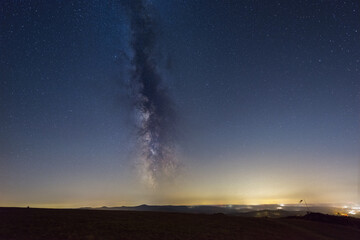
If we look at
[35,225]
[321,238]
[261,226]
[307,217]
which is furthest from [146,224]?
[307,217]

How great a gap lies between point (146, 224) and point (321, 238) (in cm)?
2072

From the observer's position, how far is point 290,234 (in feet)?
98.7

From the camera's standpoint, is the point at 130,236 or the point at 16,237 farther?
the point at 130,236

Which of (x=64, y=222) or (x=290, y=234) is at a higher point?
(x=64, y=222)

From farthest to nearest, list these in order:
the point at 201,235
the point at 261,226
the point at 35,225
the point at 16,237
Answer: the point at 261,226 < the point at 201,235 < the point at 35,225 < the point at 16,237

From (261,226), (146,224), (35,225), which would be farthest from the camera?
(261,226)

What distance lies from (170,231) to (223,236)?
5.26m

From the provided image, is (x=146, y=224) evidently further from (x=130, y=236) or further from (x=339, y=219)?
(x=339, y=219)

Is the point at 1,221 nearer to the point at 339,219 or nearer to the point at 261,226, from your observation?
the point at 261,226

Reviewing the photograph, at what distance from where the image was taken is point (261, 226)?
1299 inches

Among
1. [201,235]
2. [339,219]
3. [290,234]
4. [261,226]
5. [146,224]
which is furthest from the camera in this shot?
[339,219]

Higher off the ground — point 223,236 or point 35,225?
point 35,225

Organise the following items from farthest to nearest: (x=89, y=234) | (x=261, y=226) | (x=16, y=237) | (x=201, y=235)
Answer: (x=261, y=226) → (x=201, y=235) → (x=89, y=234) → (x=16, y=237)

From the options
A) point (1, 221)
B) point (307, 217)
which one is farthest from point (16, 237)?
point (307, 217)
